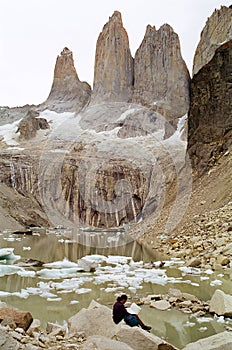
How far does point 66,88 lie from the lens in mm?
110062

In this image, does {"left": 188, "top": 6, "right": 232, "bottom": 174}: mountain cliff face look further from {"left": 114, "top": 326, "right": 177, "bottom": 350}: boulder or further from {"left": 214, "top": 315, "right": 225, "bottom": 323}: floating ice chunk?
{"left": 114, "top": 326, "right": 177, "bottom": 350}: boulder

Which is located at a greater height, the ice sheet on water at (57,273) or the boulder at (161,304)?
the boulder at (161,304)

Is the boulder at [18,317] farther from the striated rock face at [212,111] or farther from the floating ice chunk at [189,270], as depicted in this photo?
the striated rock face at [212,111]

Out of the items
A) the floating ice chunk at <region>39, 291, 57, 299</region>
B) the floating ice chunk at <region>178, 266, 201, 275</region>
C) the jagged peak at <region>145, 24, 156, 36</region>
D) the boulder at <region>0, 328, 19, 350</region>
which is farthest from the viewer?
the jagged peak at <region>145, 24, 156, 36</region>

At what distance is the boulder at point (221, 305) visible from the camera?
21.7ft

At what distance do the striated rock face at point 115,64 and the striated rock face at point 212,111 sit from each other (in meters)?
60.3

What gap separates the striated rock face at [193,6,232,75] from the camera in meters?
58.8

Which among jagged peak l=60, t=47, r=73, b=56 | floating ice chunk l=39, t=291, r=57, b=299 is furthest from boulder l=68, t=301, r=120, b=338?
jagged peak l=60, t=47, r=73, b=56

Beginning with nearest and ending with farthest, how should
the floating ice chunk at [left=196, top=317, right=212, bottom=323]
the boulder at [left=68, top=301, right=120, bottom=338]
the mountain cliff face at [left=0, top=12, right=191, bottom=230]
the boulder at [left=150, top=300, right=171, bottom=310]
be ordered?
the boulder at [left=68, top=301, right=120, bottom=338] < the floating ice chunk at [left=196, top=317, right=212, bottom=323] < the boulder at [left=150, top=300, right=171, bottom=310] < the mountain cliff face at [left=0, top=12, right=191, bottom=230]

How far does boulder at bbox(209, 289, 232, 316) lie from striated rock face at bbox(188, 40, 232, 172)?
765 inches

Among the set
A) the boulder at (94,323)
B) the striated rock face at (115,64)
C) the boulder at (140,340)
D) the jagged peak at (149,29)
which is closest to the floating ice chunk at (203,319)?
the boulder at (94,323)

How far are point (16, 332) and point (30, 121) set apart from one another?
7950 cm

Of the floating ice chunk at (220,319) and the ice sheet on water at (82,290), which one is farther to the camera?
the ice sheet on water at (82,290)

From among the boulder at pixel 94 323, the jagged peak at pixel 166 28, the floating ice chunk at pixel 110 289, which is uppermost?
the jagged peak at pixel 166 28
